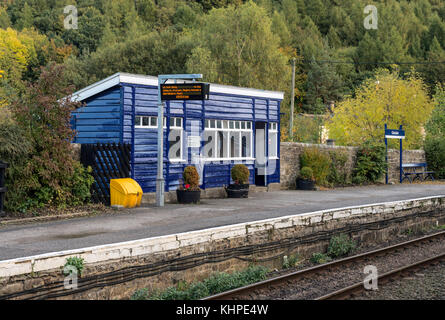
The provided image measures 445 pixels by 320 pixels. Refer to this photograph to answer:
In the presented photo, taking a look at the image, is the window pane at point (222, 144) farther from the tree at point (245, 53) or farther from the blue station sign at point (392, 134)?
the tree at point (245, 53)

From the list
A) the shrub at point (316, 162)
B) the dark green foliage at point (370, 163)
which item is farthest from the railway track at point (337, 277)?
the dark green foliage at point (370, 163)

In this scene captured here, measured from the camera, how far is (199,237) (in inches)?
390

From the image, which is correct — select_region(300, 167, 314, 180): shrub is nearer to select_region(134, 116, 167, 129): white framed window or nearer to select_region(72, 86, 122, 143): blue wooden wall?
select_region(134, 116, 167, 129): white framed window

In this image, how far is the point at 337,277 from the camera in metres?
9.82

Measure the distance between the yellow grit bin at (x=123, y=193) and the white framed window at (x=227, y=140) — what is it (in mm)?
4056

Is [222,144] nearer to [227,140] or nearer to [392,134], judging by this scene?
[227,140]

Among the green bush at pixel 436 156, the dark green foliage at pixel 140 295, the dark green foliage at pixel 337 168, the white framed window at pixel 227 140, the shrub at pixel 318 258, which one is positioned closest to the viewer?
the dark green foliage at pixel 140 295

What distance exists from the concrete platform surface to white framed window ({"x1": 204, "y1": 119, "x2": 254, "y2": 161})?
1.65 m

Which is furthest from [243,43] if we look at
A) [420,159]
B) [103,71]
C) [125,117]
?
[125,117]

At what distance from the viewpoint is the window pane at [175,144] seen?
16.8 meters

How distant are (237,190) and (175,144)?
2.70 m

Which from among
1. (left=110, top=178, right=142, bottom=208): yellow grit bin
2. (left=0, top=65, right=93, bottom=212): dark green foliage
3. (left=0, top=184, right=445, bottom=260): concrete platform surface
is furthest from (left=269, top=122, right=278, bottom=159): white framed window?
(left=0, top=65, right=93, bottom=212): dark green foliage

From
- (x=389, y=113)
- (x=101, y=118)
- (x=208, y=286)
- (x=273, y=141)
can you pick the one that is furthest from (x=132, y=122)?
(x=389, y=113)

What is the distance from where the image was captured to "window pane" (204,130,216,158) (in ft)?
59.1
